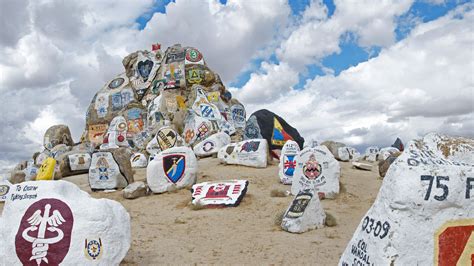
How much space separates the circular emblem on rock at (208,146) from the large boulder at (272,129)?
188 cm

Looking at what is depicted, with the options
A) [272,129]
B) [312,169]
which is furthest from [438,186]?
[272,129]

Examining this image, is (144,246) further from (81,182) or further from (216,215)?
(81,182)

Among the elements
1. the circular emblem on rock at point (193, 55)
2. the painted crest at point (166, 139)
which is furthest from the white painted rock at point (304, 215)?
the circular emblem on rock at point (193, 55)

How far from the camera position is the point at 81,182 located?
54.6 ft

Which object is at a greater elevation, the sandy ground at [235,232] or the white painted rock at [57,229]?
the white painted rock at [57,229]

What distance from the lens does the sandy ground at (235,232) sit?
21.7 ft

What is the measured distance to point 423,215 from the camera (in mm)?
3422

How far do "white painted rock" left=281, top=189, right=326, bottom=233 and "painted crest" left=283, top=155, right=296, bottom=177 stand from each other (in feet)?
15.2

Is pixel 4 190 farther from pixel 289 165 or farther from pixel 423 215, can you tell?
pixel 423 215

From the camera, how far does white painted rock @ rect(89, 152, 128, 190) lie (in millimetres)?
13391

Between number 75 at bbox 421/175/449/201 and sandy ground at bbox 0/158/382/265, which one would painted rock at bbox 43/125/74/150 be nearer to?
sandy ground at bbox 0/158/382/265

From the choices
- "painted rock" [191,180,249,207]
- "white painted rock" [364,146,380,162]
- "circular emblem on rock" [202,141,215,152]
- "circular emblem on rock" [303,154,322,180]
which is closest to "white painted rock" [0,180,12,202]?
"painted rock" [191,180,249,207]

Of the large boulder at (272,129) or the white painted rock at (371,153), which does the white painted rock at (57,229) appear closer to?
the large boulder at (272,129)

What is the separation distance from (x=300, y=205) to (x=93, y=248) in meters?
4.27
